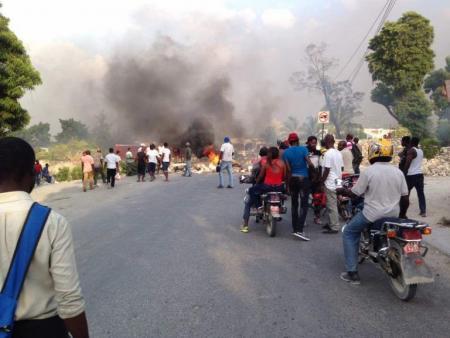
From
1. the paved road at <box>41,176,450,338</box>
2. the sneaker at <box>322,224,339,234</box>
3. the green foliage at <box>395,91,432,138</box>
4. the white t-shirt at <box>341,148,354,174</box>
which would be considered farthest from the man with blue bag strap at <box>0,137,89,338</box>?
the green foliage at <box>395,91,432,138</box>

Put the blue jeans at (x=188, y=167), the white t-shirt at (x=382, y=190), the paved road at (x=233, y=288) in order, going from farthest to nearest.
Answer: the blue jeans at (x=188, y=167)
the white t-shirt at (x=382, y=190)
the paved road at (x=233, y=288)

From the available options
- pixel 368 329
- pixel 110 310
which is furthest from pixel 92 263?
pixel 368 329

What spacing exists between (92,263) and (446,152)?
21590mm

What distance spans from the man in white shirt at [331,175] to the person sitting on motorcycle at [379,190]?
7.91ft

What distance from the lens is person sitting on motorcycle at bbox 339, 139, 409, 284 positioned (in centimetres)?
449

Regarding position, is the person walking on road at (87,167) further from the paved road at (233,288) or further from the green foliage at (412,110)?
the green foliage at (412,110)

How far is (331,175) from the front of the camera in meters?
7.34

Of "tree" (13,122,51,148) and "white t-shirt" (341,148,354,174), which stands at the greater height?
"tree" (13,122,51,148)

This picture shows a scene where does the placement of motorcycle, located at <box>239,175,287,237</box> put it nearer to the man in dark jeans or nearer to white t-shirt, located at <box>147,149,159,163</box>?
the man in dark jeans

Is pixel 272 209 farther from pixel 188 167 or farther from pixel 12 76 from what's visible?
pixel 188 167

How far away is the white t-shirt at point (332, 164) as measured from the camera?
714cm

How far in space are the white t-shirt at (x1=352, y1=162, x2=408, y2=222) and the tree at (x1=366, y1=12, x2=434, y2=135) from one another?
31362 mm

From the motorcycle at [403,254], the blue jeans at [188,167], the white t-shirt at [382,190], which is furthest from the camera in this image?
the blue jeans at [188,167]

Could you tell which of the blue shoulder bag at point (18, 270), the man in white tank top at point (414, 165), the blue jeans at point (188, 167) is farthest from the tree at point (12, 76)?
the blue shoulder bag at point (18, 270)
